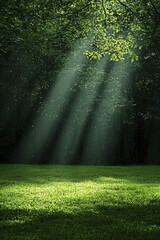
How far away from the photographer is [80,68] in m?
33.8

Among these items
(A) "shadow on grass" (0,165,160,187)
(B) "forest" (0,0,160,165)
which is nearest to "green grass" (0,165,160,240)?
(A) "shadow on grass" (0,165,160,187)

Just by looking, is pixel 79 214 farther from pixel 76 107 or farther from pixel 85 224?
pixel 76 107

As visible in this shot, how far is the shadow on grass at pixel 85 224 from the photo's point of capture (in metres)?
7.03

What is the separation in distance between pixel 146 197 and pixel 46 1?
7245 millimetres

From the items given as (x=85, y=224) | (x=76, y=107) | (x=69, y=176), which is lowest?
(x=85, y=224)

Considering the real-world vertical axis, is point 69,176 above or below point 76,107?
below

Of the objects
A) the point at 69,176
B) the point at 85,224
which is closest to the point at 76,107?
the point at 69,176

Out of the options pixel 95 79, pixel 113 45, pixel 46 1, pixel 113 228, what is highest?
pixel 95 79

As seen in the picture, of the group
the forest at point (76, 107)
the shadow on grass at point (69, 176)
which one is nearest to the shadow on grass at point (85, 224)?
the shadow on grass at point (69, 176)

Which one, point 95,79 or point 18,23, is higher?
point 95,79

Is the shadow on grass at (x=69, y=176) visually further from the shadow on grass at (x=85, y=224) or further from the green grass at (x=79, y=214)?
the shadow on grass at (x=85, y=224)

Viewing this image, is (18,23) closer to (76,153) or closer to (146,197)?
(146,197)

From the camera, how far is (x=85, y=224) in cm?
807

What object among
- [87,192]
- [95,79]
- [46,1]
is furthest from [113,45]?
[95,79]
